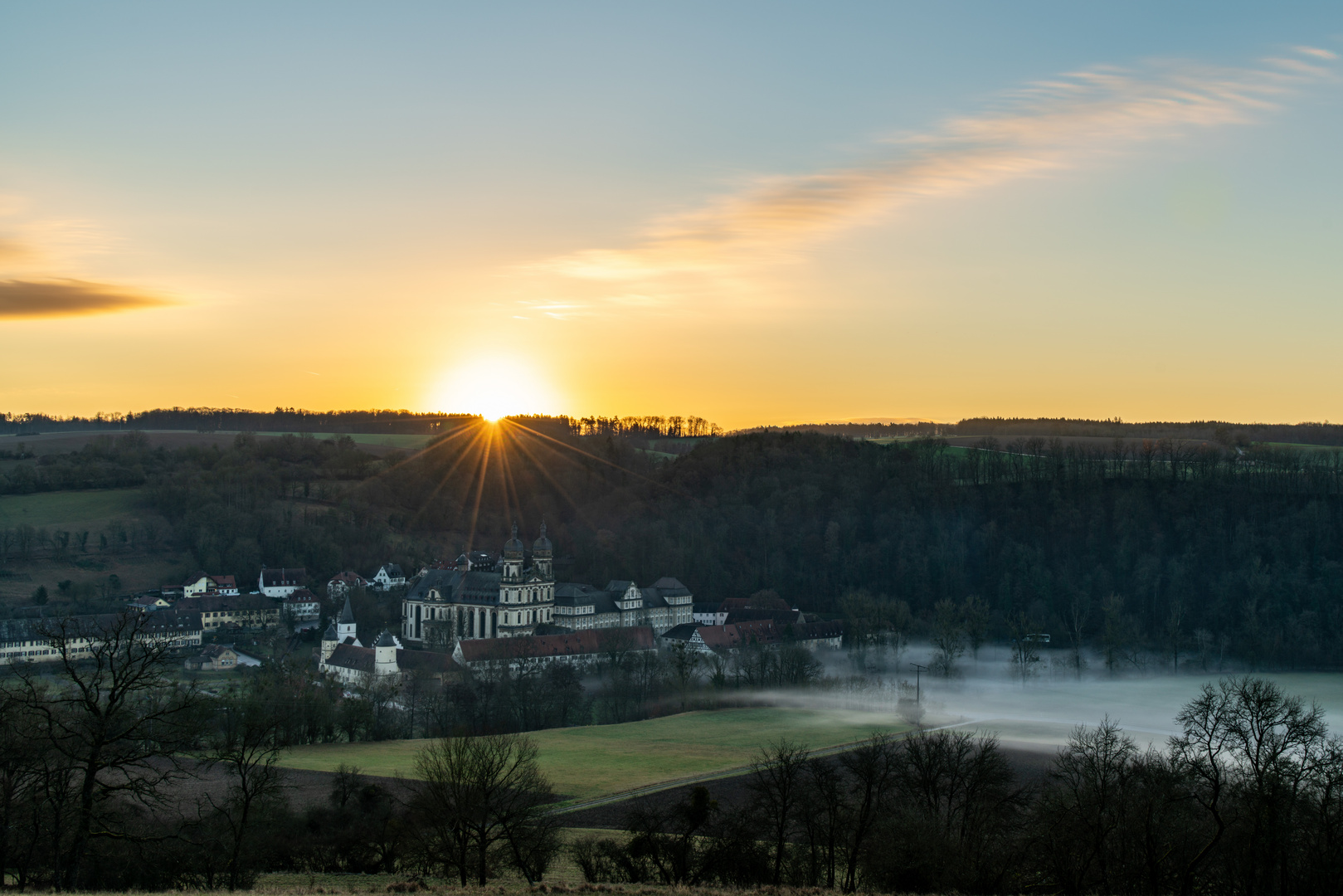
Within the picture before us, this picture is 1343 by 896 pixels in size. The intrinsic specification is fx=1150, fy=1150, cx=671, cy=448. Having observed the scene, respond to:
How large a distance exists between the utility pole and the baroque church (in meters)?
32.6

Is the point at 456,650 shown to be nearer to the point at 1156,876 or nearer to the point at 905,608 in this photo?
the point at 905,608

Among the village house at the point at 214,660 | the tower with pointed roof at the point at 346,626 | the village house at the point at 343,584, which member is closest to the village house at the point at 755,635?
the tower with pointed roof at the point at 346,626

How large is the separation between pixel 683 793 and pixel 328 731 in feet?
74.1

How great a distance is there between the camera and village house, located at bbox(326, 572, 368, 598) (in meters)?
119

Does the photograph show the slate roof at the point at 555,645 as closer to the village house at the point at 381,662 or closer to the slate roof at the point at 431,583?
the village house at the point at 381,662

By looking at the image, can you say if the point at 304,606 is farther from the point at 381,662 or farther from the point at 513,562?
the point at 381,662

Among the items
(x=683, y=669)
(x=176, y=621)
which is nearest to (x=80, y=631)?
(x=176, y=621)

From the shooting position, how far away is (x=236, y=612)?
110375 millimetres

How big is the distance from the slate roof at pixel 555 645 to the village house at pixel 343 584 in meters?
30.0

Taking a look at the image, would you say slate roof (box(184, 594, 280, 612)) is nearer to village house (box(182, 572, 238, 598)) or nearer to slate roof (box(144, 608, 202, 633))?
slate roof (box(144, 608, 202, 633))

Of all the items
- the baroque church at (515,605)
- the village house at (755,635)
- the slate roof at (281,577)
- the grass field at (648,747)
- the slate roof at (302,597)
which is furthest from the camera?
the slate roof at (281,577)

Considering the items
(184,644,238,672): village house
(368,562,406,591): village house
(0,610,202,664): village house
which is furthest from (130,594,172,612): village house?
(368,562,406,591): village house

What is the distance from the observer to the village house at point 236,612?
108500mm

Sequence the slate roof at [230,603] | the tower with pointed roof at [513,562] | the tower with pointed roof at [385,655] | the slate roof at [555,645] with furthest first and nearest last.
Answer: the slate roof at [230,603] < the tower with pointed roof at [513,562] < the slate roof at [555,645] < the tower with pointed roof at [385,655]
